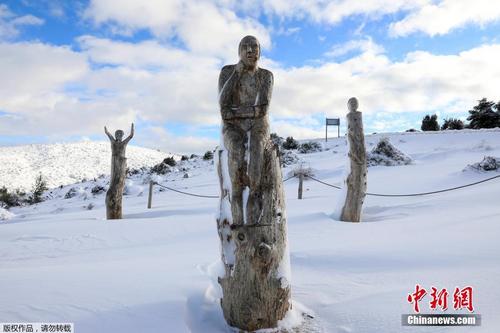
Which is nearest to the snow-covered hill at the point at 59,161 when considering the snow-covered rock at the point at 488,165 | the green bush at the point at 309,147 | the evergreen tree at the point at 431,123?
the green bush at the point at 309,147

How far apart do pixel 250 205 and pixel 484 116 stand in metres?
29.0

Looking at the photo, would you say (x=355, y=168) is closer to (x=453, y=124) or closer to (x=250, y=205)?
(x=250, y=205)

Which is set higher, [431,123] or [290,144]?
[431,123]

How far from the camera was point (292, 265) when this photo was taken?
4754 mm

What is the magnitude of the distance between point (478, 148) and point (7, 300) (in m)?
17.7

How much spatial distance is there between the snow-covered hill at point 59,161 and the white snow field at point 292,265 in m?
33.5

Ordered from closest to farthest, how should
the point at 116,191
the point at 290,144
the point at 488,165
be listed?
the point at 116,191, the point at 488,165, the point at 290,144

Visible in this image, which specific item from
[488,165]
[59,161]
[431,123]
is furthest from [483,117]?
[59,161]

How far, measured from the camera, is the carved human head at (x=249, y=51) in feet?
10.9

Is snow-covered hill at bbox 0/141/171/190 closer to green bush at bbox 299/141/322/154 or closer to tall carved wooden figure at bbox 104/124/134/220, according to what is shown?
green bush at bbox 299/141/322/154

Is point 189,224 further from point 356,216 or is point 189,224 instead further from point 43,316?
point 43,316

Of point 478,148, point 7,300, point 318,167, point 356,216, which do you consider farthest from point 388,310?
point 478,148

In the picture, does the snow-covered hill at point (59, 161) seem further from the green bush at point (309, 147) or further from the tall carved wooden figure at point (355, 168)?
the tall carved wooden figure at point (355, 168)

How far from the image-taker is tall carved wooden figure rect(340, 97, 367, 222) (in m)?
7.46
